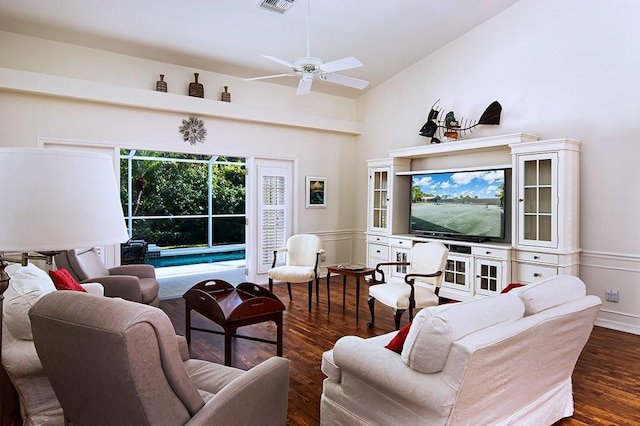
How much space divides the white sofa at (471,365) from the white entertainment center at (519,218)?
2.23m

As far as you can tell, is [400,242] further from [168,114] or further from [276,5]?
[168,114]

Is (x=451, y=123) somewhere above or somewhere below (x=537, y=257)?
above

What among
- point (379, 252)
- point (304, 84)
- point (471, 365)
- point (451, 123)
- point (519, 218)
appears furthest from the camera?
point (379, 252)

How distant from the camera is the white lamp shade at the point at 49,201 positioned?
117cm

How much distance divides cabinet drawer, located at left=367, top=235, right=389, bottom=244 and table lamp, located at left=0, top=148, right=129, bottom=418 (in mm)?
5305

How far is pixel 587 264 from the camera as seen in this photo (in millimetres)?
4461

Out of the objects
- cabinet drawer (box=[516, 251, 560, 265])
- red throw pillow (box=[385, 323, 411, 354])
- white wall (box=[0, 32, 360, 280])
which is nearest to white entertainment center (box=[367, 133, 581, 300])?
cabinet drawer (box=[516, 251, 560, 265])

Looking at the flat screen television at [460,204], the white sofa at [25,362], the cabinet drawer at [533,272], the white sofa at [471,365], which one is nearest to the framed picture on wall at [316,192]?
the flat screen television at [460,204]

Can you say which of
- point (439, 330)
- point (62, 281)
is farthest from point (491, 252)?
point (62, 281)

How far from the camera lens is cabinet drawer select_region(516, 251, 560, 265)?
14.2 ft

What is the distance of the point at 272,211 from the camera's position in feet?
21.2

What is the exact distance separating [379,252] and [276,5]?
382 centimetres

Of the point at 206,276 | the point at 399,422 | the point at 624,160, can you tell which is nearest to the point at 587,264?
the point at 624,160

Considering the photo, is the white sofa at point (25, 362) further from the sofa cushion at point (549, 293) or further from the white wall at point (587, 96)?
the white wall at point (587, 96)
